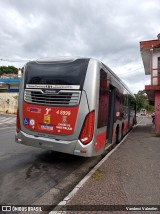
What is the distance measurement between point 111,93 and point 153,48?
9.75 metres

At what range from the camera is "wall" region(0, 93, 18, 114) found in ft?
131

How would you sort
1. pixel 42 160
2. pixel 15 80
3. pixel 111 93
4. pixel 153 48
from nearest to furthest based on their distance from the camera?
pixel 42 160 → pixel 111 93 → pixel 153 48 → pixel 15 80

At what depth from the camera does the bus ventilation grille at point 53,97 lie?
590 centimetres

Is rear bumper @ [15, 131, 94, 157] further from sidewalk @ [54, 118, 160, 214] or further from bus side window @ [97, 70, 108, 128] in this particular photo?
bus side window @ [97, 70, 108, 128]

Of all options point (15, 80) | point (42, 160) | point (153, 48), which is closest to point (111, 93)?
point (42, 160)

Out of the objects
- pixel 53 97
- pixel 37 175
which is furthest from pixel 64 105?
pixel 37 175

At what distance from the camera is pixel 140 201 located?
411cm

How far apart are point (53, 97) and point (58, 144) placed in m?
1.29

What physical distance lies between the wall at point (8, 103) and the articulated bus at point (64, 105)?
34.6 meters

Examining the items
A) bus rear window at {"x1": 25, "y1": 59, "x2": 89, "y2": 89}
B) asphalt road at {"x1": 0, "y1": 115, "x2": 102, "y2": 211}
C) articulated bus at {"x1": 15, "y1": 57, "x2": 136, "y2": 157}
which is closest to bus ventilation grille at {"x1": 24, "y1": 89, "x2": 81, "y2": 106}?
articulated bus at {"x1": 15, "y1": 57, "x2": 136, "y2": 157}

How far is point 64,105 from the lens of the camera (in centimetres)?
599

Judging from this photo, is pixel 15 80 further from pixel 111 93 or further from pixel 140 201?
pixel 140 201

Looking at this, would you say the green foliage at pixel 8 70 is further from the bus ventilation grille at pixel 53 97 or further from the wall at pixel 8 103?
the bus ventilation grille at pixel 53 97

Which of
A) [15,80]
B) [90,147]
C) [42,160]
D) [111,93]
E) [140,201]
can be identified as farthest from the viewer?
[15,80]
